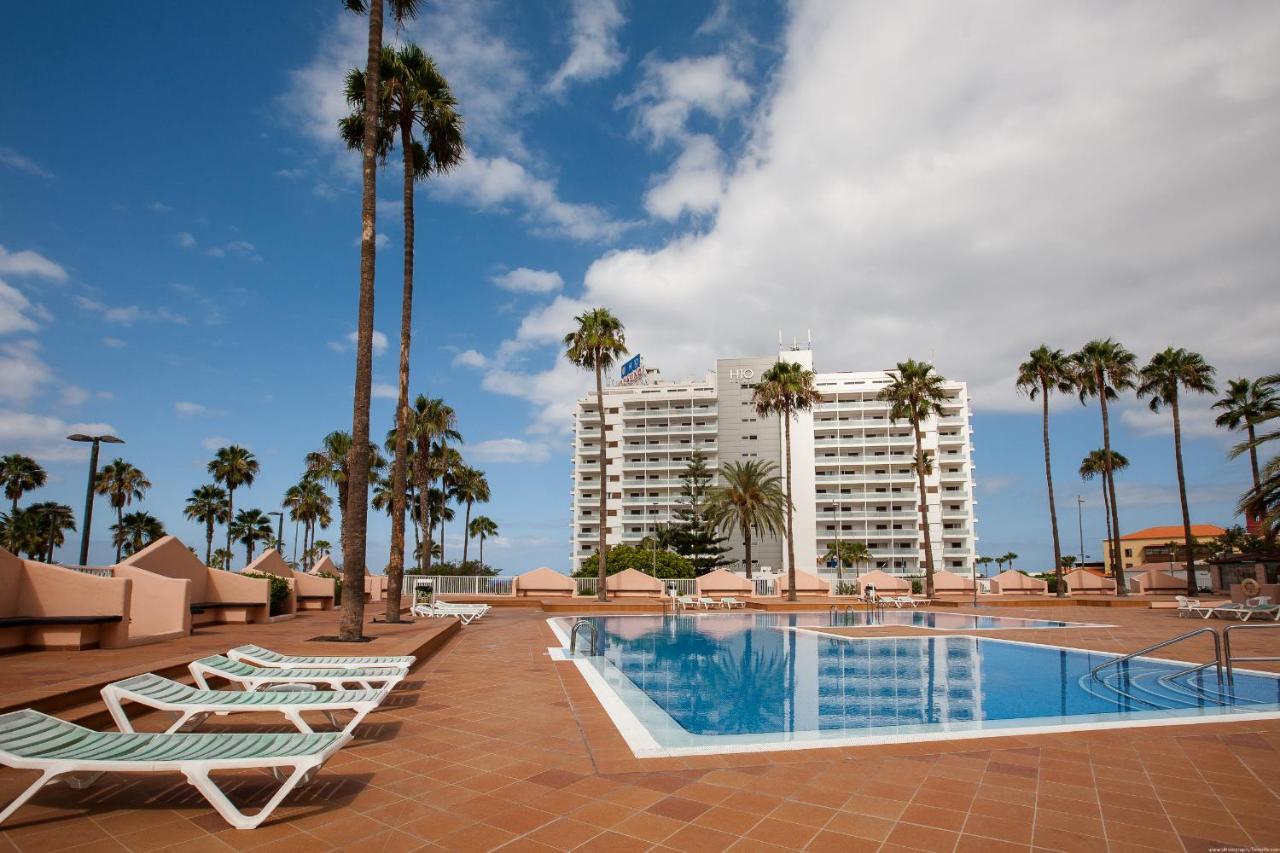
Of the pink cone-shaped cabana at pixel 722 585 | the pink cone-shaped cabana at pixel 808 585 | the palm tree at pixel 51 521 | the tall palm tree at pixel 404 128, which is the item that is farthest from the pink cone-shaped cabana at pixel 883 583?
the palm tree at pixel 51 521

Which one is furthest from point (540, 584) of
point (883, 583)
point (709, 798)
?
point (709, 798)

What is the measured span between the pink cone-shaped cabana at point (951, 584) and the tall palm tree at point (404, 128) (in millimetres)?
33172

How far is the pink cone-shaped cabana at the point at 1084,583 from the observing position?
44000 millimetres

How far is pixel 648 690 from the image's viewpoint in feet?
34.7

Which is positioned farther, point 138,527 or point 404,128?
point 138,527

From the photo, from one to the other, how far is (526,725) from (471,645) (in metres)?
7.50

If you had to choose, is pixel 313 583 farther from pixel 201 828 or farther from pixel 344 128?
pixel 201 828

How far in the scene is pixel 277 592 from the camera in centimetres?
1909

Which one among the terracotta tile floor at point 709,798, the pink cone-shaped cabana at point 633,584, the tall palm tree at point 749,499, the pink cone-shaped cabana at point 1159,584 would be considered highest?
the tall palm tree at point 749,499

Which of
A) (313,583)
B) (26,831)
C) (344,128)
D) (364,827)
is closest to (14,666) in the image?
(26,831)

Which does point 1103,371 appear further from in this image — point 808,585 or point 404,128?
point 404,128

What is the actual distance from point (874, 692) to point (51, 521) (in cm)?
5736

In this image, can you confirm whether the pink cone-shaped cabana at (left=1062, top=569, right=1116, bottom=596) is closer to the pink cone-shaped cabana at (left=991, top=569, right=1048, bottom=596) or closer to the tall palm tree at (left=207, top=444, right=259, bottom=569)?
the pink cone-shaped cabana at (left=991, top=569, right=1048, bottom=596)

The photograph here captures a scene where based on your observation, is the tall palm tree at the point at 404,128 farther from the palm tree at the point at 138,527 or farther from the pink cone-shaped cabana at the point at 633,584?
the palm tree at the point at 138,527
